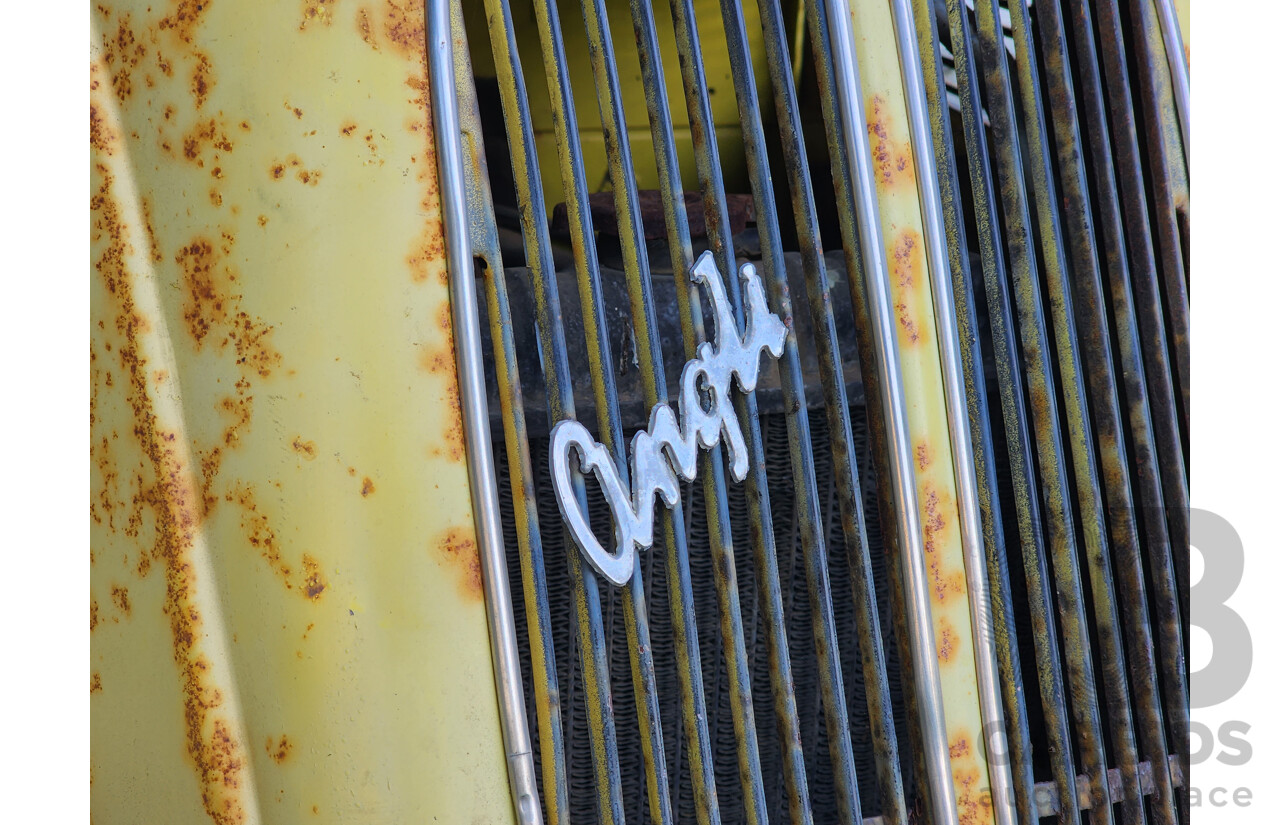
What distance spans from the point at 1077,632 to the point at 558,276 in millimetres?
665

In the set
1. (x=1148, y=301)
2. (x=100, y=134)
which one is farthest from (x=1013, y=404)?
(x=100, y=134)

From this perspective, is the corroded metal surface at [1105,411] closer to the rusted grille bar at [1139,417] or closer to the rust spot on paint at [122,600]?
the rusted grille bar at [1139,417]

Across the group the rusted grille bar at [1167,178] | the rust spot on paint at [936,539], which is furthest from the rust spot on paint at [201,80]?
the rusted grille bar at [1167,178]

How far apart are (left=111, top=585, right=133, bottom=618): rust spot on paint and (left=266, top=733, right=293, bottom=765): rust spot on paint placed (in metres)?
0.19

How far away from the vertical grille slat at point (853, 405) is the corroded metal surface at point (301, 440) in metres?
0.06

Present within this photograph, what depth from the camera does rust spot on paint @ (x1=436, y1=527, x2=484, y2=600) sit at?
0.87 meters

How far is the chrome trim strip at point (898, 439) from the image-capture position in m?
0.99

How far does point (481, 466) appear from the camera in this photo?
877 mm

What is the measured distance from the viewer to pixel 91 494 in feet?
3.10

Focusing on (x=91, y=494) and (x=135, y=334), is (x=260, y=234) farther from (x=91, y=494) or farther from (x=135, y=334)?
(x=91, y=494)

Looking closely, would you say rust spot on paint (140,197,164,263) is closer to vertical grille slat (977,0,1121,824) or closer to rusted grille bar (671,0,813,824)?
rusted grille bar (671,0,813,824)

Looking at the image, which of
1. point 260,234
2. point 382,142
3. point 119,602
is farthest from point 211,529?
point 382,142

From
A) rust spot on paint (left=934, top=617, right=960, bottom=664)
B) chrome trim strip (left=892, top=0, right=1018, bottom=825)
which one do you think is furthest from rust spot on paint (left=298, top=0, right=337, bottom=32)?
rust spot on paint (left=934, top=617, right=960, bottom=664)

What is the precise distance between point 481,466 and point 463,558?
8 centimetres
